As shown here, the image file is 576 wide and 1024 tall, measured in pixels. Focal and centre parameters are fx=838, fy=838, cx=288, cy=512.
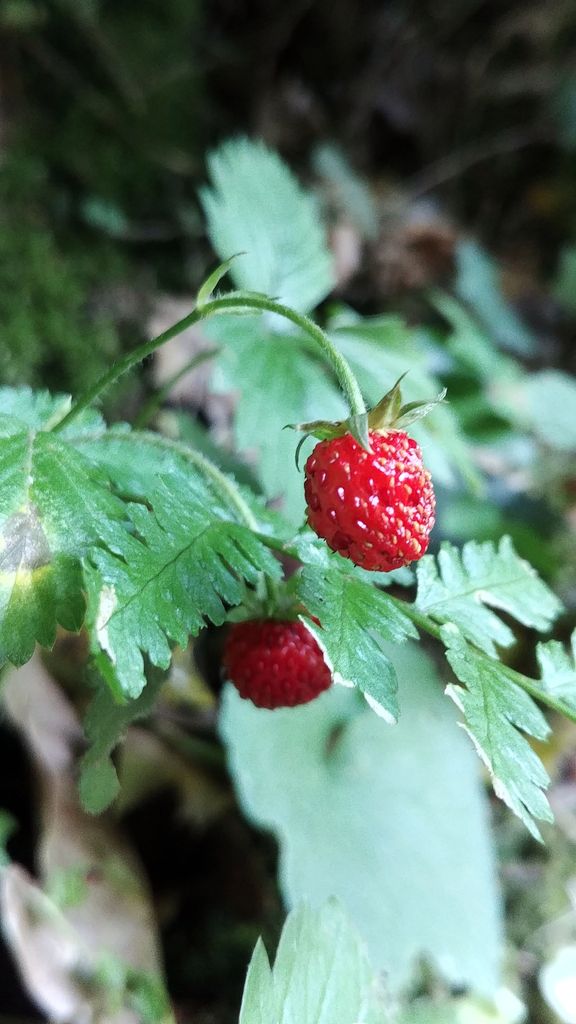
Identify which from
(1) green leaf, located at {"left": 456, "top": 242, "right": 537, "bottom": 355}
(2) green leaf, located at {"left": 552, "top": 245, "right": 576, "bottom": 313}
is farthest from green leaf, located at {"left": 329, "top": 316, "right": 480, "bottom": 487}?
(2) green leaf, located at {"left": 552, "top": 245, "right": 576, "bottom": 313}

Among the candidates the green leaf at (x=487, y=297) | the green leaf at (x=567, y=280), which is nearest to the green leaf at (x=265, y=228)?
the green leaf at (x=487, y=297)

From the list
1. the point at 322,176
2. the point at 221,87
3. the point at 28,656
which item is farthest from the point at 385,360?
the point at 221,87

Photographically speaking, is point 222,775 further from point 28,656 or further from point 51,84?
point 51,84

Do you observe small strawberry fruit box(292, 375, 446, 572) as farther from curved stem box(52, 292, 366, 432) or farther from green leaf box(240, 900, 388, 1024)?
green leaf box(240, 900, 388, 1024)

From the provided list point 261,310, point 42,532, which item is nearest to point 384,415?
point 261,310

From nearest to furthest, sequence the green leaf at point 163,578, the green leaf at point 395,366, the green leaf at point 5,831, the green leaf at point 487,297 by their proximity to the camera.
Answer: the green leaf at point 163,578, the green leaf at point 5,831, the green leaf at point 395,366, the green leaf at point 487,297

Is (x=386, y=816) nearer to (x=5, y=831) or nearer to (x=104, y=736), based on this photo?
(x=5, y=831)

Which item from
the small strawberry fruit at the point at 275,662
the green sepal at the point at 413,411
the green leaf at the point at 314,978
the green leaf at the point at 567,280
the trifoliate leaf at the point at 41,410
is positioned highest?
the green leaf at the point at 567,280

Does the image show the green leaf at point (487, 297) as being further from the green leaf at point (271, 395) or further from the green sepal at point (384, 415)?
the green sepal at point (384, 415)
